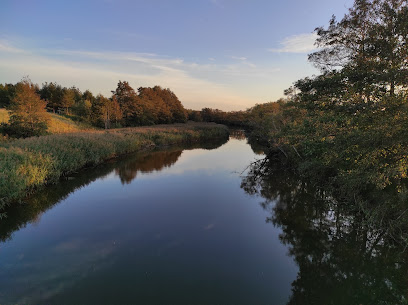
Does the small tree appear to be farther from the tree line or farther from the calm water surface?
the calm water surface

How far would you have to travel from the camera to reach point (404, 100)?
20.7ft

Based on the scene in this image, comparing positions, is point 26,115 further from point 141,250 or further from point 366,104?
point 366,104

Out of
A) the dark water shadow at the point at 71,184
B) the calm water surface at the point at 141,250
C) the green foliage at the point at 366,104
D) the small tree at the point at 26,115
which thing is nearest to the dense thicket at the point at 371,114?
the green foliage at the point at 366,104

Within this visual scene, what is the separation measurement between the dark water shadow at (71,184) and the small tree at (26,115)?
1063 cm

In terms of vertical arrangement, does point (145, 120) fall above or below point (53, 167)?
above

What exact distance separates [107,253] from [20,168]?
23.9ft

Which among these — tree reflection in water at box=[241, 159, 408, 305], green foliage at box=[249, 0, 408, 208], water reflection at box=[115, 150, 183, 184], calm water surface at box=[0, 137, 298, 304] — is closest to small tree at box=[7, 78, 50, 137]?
water reflection at box=[115, 150, 183, 184]

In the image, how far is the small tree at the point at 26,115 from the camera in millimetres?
24578

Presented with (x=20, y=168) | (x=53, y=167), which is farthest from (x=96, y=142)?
(x=20, y=168)

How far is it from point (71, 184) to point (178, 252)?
10.3 m

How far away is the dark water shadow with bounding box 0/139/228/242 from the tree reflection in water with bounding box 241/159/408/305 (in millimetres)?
10209

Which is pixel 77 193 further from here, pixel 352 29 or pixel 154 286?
pixel 352 29

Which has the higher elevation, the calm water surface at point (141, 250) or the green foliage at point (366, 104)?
the green foliage at point (366, 104)

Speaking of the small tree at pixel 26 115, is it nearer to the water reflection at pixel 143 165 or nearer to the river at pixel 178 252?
the water reflection at pixel 143 165
